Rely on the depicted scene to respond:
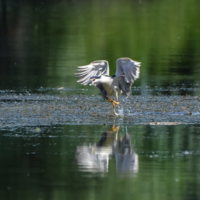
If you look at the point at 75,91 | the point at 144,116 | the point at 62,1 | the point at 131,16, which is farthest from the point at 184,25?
the point at 144,116

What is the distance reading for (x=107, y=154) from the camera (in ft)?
25.9

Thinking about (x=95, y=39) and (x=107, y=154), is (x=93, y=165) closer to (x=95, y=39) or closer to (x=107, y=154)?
(x=107, y=154)

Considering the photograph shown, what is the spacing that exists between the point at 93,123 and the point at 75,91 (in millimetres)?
3958

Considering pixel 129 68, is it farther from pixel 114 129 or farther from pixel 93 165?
pixel 93 165

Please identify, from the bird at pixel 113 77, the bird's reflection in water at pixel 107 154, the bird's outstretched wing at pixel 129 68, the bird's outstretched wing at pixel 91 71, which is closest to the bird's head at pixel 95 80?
the bird at pixel 113 77

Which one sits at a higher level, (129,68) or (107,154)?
(129,68)

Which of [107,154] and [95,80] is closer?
[107,154]

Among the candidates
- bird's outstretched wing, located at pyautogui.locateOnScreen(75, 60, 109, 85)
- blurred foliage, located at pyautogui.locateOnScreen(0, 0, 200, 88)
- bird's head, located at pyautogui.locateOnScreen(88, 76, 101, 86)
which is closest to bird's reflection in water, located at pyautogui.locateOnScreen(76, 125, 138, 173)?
bird's head, located at pyautogui.locateOnScreen(88, 76, 101, 86)

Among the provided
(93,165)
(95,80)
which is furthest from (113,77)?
(93,165)

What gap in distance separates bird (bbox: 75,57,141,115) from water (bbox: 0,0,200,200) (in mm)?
394

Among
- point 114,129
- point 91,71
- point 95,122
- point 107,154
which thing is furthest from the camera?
point 91,71

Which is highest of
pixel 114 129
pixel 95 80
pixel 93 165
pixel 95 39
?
pixel 95 39

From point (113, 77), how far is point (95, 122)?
1.66 metres

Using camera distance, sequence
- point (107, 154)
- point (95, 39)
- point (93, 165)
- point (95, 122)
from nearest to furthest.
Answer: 1. point (93, 165)
2. point (107, 154)
3. point (95, 122)
4. point (95, 39)
